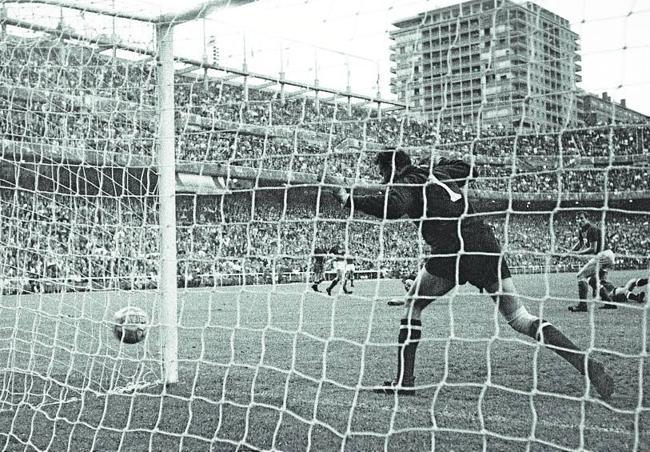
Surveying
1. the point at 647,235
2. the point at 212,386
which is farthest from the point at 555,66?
the point at 647,235

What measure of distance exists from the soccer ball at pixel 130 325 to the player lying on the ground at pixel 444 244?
6.42 ft

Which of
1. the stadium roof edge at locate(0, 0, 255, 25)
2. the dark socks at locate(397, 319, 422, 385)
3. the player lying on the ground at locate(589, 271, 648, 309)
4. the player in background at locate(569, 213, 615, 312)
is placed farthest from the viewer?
the player lying on the ground at locate(589, 271, 648, 309)

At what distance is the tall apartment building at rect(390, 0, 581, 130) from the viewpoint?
3410 millimetres

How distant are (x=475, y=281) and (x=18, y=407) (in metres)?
3.33

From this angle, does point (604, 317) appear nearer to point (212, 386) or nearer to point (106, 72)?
point (212, 386)

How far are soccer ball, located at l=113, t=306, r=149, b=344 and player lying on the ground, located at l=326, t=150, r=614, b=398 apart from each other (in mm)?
1956

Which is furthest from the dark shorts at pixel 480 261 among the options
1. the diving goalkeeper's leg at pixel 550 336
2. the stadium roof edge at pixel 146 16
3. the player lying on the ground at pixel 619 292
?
the player lying on the ground at pixel 619 292

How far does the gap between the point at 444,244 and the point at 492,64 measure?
4.69ft

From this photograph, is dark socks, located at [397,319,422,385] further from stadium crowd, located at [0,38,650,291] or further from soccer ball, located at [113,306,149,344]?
soccer ball, located at [113,306,149,344]

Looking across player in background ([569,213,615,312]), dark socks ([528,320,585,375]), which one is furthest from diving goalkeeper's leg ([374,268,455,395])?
player in background ([569,213,615,312])

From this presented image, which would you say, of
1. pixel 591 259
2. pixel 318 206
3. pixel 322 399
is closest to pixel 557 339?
pixel 322 399

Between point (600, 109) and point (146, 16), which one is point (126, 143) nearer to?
point (146, 16)

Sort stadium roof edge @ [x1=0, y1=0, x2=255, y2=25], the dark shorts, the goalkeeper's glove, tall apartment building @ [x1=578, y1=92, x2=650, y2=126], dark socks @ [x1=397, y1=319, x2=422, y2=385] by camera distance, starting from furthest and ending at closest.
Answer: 1. stadium roof edge @ [x1=0, y1=0, x2=255, y2=25]
2. dark socks @ [x1=397, y1=319, x2=422, y2=385]
3. the dark shorts
4. the goalkeeper's glove
5. tall apartment building @ [x1=578, y1=92, x2=650, y2=126]

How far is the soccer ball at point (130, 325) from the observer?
5.05m
